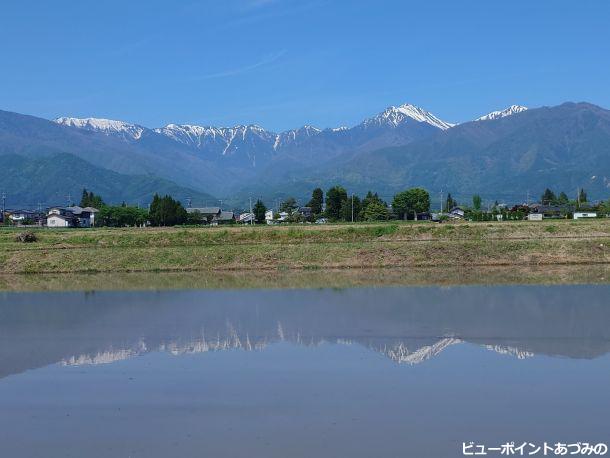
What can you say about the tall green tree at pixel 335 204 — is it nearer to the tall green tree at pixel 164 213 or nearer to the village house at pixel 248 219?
the village house at pixel 248 219

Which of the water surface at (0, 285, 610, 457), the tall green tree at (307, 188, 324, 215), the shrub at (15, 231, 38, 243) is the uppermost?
the tall green tree at (307, 188, 324, 215)

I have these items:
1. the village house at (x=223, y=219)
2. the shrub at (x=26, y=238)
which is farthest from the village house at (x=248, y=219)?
the shrub at (x=26, y=238)

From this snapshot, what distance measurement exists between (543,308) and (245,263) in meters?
22.9

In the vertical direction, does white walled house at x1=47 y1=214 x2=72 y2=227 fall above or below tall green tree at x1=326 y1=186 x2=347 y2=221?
below

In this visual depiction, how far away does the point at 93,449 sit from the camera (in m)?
10.0

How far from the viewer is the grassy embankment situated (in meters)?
40.9

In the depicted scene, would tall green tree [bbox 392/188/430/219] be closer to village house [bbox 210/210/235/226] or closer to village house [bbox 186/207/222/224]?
village house [bbox 210/210/235/226]

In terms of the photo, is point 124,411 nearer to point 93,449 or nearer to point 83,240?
point 93,449

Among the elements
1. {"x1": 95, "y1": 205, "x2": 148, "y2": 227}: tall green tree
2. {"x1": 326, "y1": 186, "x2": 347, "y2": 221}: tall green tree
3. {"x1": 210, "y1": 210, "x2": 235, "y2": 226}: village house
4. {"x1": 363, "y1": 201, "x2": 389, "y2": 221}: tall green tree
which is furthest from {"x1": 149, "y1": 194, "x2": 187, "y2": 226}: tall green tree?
{"x1": 363, "y1": 201, "x2": 389, "y2": 221}: tall green tree

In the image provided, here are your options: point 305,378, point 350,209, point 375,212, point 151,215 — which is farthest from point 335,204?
point 305,378

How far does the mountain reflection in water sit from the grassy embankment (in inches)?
503

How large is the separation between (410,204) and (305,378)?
94.8 meters

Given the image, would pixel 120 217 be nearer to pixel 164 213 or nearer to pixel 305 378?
pixel 164 213

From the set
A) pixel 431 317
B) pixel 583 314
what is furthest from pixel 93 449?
pixel 583 314
